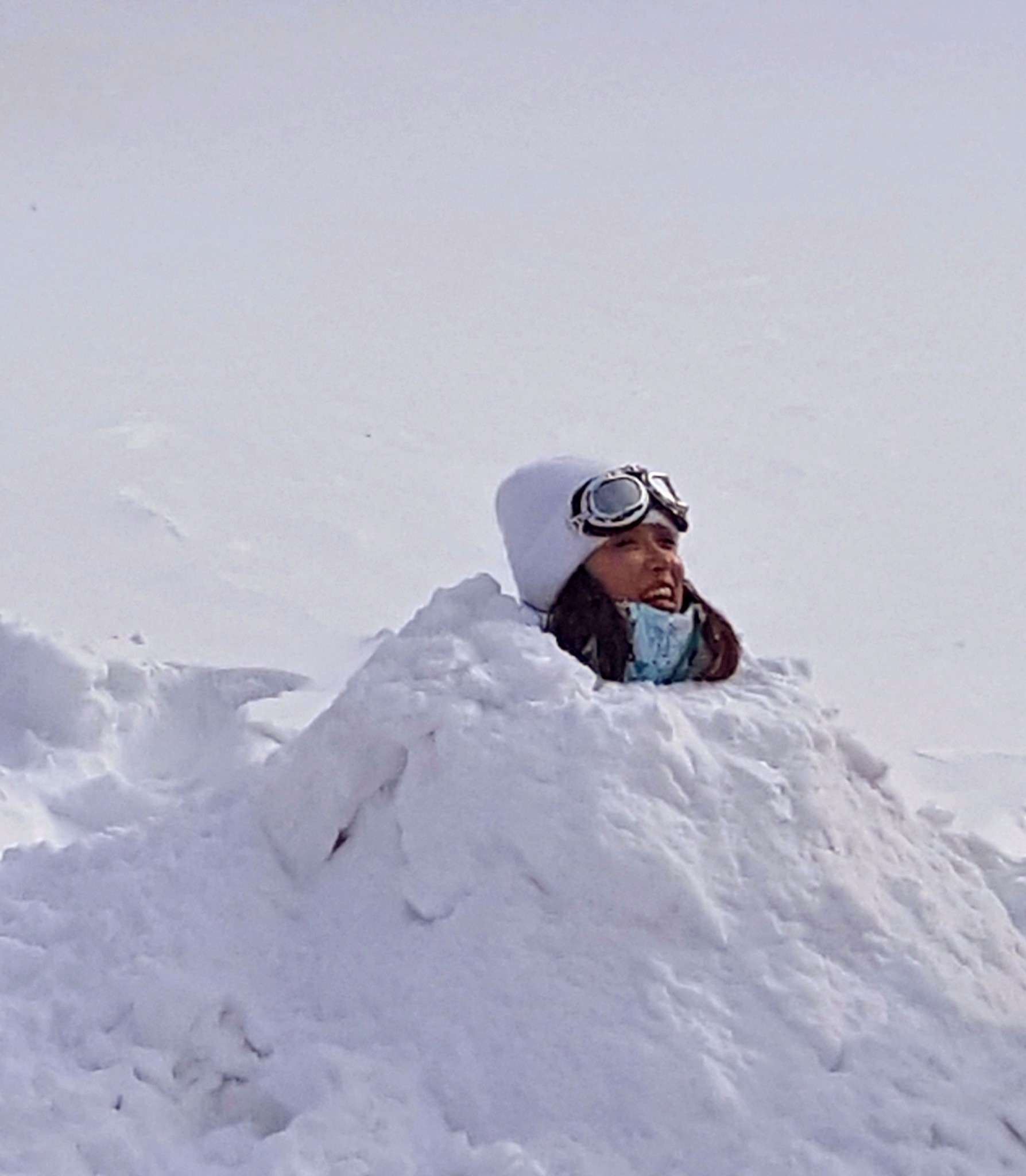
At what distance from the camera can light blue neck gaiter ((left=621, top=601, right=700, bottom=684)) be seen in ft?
8.75

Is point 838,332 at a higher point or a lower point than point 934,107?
lower

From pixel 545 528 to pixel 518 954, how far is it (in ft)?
2.65

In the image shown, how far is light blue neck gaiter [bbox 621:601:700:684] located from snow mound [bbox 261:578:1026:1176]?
13 cm

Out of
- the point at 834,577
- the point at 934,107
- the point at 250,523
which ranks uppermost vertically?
the point at 934,107

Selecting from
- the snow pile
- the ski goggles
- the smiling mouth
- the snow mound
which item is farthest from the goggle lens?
the snow pile

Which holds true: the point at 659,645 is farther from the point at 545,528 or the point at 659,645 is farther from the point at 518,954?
the point at 518,954

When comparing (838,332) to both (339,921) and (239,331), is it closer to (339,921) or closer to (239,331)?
(239,331)

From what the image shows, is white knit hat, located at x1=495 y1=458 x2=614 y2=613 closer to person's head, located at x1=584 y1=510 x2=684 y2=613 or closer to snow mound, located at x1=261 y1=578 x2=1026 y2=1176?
person's head, located at x1=584 y1=510 x2=684 y2=613

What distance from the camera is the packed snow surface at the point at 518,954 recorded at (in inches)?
81.1

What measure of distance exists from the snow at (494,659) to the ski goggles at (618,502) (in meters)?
0.20

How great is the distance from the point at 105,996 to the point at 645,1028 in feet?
2.38

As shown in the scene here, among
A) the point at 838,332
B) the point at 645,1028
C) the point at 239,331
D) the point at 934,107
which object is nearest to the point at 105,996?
the point at 645,1028

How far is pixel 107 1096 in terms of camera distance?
2.14m

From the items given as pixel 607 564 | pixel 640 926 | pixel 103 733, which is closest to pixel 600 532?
pixel 607 564
